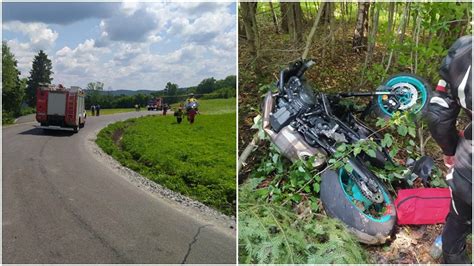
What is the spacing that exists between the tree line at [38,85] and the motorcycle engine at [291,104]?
20.2 inches

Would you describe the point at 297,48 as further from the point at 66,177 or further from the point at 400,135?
the point at 66,177

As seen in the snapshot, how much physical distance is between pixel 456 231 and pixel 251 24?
92cm

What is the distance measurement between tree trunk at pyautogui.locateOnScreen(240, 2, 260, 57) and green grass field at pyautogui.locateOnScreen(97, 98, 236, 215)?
3.45 meters

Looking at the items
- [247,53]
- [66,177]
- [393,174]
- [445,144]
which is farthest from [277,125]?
[66,177]

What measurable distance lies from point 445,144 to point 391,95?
1.06ft

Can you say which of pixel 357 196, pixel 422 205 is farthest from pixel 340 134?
pixel 422 205

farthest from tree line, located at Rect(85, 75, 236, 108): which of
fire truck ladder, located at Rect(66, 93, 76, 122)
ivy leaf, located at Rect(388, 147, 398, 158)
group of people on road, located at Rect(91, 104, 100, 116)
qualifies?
fire truck ladder, located at Rect(66, 93, 76, 122)

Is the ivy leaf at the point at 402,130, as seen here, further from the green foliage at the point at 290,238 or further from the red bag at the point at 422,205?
the green foliage at the point at 290,238

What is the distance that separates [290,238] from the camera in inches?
49.9

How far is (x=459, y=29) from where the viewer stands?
114 cm

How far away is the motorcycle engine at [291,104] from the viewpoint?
56.3 inches

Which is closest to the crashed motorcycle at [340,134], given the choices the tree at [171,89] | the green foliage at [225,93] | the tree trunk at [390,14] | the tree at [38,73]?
the tree trunk at [390,14]

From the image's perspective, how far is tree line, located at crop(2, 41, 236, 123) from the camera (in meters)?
3.22

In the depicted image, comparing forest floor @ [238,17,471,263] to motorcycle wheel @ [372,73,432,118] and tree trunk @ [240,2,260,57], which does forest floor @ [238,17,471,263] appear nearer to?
tree trunk @ [240,2,260,57]
